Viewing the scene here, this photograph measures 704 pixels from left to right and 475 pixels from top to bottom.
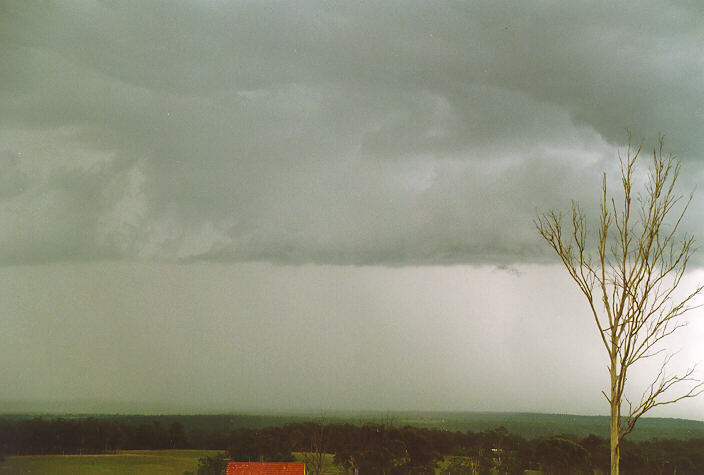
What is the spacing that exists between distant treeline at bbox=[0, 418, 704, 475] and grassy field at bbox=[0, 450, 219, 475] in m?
0.25

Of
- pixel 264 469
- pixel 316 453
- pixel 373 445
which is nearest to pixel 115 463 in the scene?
pixel 316 453

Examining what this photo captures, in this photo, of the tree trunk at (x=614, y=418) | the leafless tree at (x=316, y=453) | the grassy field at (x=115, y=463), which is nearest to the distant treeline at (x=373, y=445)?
the leafless tree at (x=316, y=453)

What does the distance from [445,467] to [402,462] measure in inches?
40.1

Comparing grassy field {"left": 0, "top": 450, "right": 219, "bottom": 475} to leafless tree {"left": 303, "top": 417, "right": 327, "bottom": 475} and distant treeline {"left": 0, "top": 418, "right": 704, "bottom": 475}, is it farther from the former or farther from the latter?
leafless tree {"left": 303, "top": 417, "right": 327, "bottom": 475}

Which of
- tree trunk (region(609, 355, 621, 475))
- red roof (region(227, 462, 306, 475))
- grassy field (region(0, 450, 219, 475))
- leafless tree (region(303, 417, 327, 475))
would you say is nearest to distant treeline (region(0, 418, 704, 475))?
leafless tree (region(303, 417, 327, 475))

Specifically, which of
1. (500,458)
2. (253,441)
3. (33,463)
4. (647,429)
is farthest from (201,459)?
(647,429)

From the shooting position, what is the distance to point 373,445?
13.0 meters

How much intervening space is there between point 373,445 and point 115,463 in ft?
22.0

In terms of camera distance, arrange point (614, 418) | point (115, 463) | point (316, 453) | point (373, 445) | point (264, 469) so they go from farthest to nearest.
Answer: point (115, 463), point (316, 453), point (373, 445), point (264, 469), point (614, 418)

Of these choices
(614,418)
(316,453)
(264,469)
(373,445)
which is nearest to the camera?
(614,418)

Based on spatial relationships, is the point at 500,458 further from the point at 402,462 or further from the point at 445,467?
the point at 402,462

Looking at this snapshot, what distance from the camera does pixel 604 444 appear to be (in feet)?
40.6

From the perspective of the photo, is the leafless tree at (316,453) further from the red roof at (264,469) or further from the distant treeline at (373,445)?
the red roof at (264,469)

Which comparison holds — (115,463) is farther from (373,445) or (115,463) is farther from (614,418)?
(614,418)
